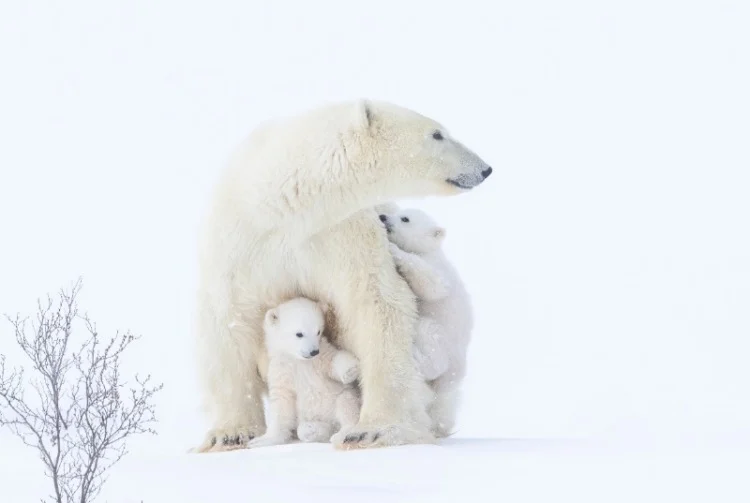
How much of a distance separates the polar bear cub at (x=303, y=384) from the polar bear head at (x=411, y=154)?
36.3 inches

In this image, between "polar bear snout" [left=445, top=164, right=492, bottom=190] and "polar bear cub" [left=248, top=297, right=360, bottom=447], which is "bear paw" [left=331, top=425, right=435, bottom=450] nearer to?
"polar bear cub" [left=248, top=297, right=360, bottom=447]

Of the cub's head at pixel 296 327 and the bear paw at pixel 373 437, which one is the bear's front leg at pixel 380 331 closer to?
the bear paw at pixel 373 437

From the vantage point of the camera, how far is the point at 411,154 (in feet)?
21.3

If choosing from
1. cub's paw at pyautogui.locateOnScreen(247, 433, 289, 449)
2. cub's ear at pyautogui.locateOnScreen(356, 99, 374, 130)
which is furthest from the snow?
cub's ear at pyautogui.locateOnScreen(356, 99, 374, 130)

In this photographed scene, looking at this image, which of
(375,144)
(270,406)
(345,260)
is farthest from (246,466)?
(375,144)

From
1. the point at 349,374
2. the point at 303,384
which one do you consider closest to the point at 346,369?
the point at 349,374

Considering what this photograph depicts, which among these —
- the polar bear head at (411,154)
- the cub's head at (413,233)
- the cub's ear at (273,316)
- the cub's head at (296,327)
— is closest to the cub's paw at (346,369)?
the cub's head at (296,327)

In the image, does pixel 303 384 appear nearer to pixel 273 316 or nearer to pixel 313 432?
pixel 313 432

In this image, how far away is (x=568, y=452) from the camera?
5930 millimetres

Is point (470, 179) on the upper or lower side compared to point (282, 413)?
upper

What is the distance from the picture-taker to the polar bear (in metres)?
6.83

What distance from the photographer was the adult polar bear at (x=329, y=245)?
6461 millimetres

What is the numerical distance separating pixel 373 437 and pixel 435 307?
1026 mm

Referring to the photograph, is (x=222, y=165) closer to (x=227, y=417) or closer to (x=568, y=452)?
(x=227, y=417)
